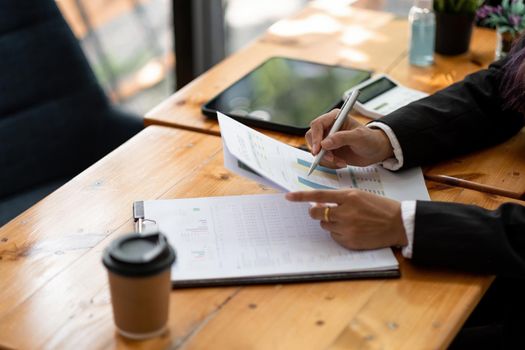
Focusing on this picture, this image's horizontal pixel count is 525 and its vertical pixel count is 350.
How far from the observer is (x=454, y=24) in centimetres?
216

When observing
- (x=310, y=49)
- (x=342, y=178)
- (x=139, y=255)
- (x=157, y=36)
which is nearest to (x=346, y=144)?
(x=342, y=178)

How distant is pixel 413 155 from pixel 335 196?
1.10 ft

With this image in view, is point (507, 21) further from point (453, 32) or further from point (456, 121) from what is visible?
point (456, 121)

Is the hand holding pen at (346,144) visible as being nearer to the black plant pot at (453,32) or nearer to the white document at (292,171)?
the white document at (292,171)

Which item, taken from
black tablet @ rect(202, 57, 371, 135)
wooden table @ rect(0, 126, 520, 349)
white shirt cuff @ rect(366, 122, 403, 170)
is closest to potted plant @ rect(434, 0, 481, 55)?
black tablet @ rect(202, 57, 371, 135)

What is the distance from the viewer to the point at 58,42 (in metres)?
2.27

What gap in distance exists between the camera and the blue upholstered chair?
2.18 meters

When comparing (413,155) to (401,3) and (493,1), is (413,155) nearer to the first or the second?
(493,1)

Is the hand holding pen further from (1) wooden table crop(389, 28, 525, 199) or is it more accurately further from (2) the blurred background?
(2) the blurred background

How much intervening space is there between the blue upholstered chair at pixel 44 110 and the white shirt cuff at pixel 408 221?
1067mm

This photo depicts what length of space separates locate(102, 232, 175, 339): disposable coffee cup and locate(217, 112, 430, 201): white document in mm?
298

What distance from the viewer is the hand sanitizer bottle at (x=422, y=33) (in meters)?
2.12

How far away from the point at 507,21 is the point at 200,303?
3.99ft

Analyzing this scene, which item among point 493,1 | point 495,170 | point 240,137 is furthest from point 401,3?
point 240,137
